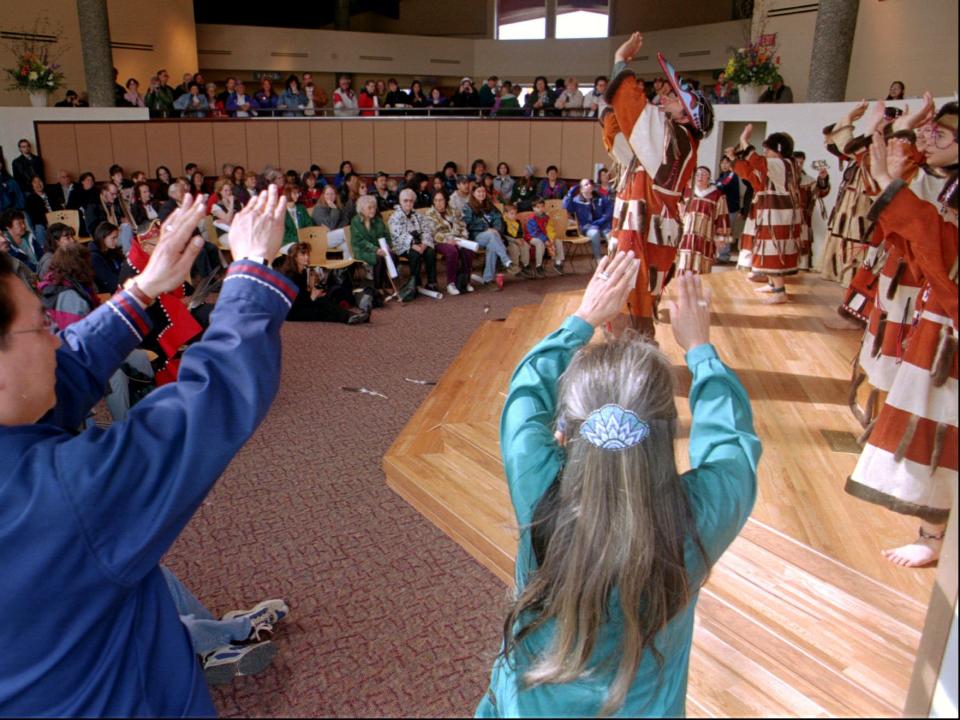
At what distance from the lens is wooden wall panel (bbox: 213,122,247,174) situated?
9547mm

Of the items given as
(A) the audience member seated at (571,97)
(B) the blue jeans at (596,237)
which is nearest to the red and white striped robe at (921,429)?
(B) the blue jeans at (596,237)

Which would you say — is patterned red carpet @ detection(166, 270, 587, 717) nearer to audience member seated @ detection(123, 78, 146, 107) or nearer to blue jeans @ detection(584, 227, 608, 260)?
blue jeans @ detection(584, 227, 608, 260)

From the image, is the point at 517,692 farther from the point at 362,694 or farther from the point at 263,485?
the point at 263,485

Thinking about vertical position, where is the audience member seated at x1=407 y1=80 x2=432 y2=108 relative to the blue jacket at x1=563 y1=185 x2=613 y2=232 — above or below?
Result: above

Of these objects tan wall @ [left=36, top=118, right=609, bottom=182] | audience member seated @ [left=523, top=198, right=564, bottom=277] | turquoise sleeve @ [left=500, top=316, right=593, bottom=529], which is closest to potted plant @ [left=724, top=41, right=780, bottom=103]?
tan wall @ [left=36, top=118, right=609, bottom=182]

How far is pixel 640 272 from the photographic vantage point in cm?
341

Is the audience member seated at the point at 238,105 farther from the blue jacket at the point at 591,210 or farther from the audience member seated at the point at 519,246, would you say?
the blue jacket at the point at 591,210

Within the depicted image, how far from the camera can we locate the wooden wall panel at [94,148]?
895 cm

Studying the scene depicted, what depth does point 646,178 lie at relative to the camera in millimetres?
3383

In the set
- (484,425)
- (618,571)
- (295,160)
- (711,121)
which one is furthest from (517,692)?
(295,160)

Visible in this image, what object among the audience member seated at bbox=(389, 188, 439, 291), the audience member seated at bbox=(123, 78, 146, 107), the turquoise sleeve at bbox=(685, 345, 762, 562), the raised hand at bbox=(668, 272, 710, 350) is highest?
the audience member seated at bbox=(123, 78, 146, 107)

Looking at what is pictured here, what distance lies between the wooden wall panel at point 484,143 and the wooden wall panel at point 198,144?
3.38 m

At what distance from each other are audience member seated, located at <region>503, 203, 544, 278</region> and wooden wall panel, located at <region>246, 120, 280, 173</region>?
374cm

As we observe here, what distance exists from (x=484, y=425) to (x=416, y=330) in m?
2.39
